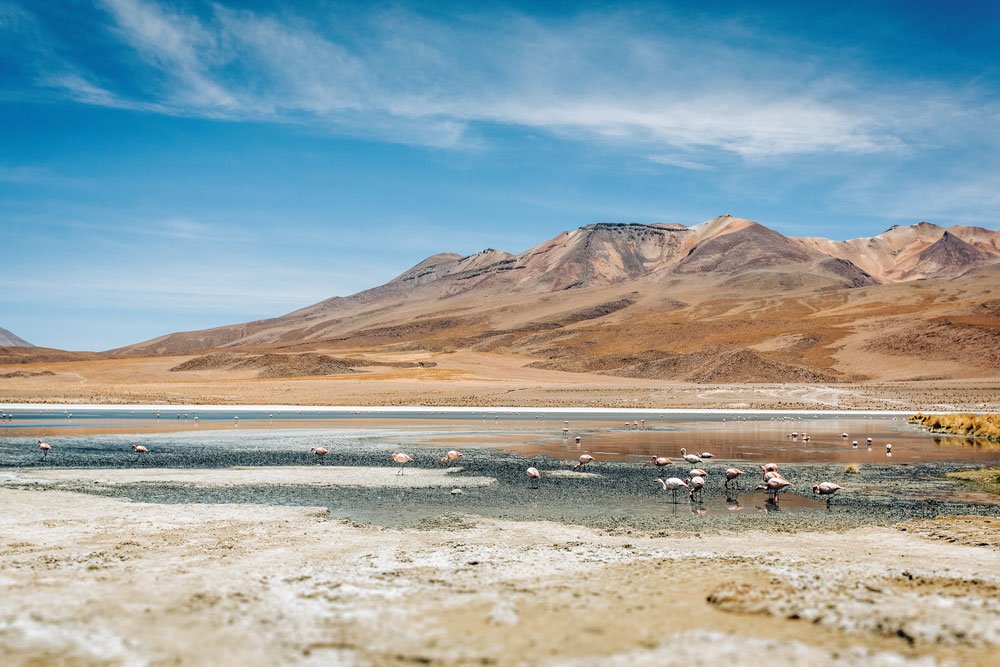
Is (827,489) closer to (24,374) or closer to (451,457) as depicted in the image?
(451,457)

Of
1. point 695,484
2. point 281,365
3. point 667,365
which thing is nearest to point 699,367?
point 667,365

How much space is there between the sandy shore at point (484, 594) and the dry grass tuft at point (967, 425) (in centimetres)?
2622

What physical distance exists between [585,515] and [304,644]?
885 centimetres

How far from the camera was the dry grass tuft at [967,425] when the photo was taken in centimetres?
3712

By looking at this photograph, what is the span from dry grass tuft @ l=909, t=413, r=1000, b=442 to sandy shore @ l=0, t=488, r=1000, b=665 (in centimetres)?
2622

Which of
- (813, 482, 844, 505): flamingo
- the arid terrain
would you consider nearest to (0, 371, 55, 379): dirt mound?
the arid terrain

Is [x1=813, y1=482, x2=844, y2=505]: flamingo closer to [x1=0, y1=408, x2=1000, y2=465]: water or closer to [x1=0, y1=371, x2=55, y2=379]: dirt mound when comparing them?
[x1=0, y1=408, x2=1000, y2=465]: water

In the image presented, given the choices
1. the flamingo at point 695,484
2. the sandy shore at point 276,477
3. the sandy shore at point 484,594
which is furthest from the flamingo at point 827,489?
the sandy shore at point 276,477

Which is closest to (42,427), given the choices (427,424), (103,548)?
(427,424)

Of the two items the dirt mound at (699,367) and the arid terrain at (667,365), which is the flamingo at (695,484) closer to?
the arid terrain at (667,365)

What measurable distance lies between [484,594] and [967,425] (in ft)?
124

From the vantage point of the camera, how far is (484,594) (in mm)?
9734

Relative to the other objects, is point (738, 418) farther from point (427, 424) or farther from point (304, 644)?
point (304, 644)

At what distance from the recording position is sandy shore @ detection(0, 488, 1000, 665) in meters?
7.66
